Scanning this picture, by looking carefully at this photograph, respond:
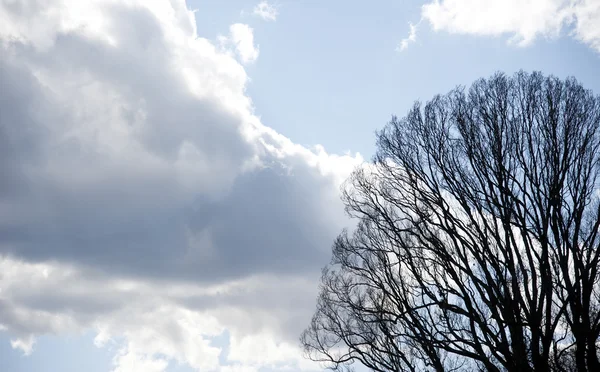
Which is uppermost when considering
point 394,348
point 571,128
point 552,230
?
point 571,128

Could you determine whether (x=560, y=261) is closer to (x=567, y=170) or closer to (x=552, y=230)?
(x=552, y=230)

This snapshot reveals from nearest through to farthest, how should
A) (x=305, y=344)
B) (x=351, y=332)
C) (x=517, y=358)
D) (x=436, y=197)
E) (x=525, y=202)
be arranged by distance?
1. (x=517, y=358)
2. (x=525, y=202)
3. (x=436, y=197)
4. (x=351, y=332)
5. (x=305, y=344)

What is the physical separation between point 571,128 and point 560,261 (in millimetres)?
3771

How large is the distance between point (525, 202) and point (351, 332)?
7.20 m

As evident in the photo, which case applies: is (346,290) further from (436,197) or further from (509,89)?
(509,89)

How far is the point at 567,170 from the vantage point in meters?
17.0

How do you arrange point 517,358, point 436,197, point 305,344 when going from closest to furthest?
point 517,358
point 436,197
point 305,344

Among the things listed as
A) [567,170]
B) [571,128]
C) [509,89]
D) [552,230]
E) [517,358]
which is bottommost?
[517,358]

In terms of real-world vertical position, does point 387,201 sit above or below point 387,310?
above

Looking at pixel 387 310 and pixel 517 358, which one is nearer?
pixel 517 358

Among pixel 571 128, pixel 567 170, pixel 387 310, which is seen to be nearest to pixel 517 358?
pixel 387 310

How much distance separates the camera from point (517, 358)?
15.6 m

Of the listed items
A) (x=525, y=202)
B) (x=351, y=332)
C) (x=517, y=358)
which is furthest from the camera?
(x=351, y=332)

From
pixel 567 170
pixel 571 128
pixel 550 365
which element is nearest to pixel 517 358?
pixel 550 365
